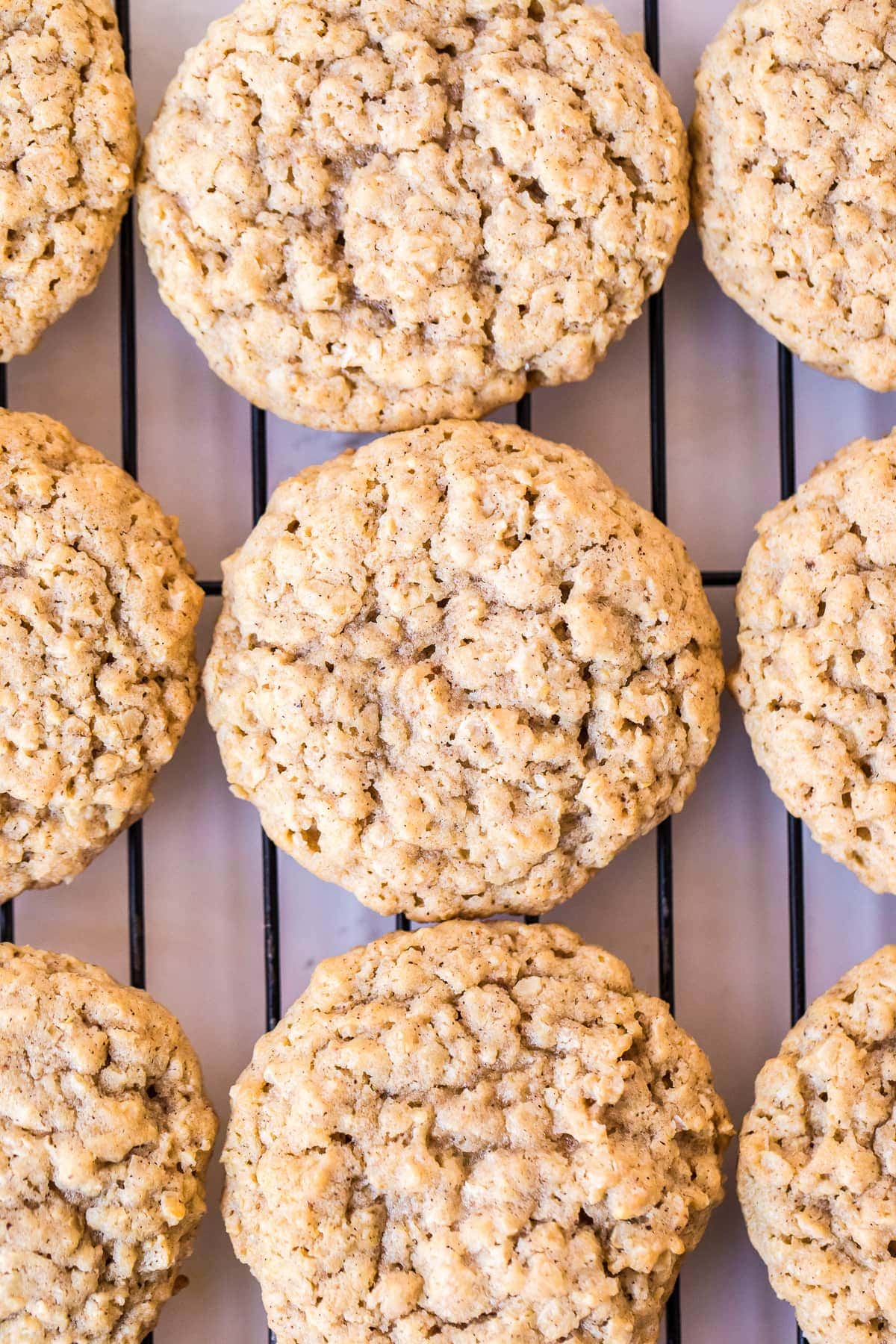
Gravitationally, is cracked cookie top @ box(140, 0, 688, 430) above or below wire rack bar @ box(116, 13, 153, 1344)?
above

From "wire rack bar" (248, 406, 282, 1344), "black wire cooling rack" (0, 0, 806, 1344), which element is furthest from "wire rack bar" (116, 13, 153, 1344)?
"wire rack bar" (248, 406, 282, 1344)

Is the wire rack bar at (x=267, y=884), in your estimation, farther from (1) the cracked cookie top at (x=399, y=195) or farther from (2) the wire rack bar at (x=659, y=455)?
(2) the wire rack bar at (x=659, y=455)

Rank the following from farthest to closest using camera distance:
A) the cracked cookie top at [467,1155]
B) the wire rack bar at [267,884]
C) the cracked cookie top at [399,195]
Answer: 1. the wire rack bar at [267,884]
2. the cracked cookie top at [399,195]
3. the cracked cookie top at [467,1155]

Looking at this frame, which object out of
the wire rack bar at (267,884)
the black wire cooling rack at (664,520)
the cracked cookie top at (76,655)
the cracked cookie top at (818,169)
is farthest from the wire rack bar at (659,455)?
the cracked cookie top at (76,655)

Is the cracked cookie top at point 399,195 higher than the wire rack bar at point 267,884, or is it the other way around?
the cracked cookie top at point 399,195

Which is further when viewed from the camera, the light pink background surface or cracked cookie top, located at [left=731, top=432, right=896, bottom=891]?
the light pink background surface

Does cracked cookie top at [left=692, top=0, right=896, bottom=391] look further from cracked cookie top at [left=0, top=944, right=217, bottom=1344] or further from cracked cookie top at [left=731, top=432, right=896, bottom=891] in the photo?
cracked cookie top at [left=0, top=944, right=217, bottom=1344]
